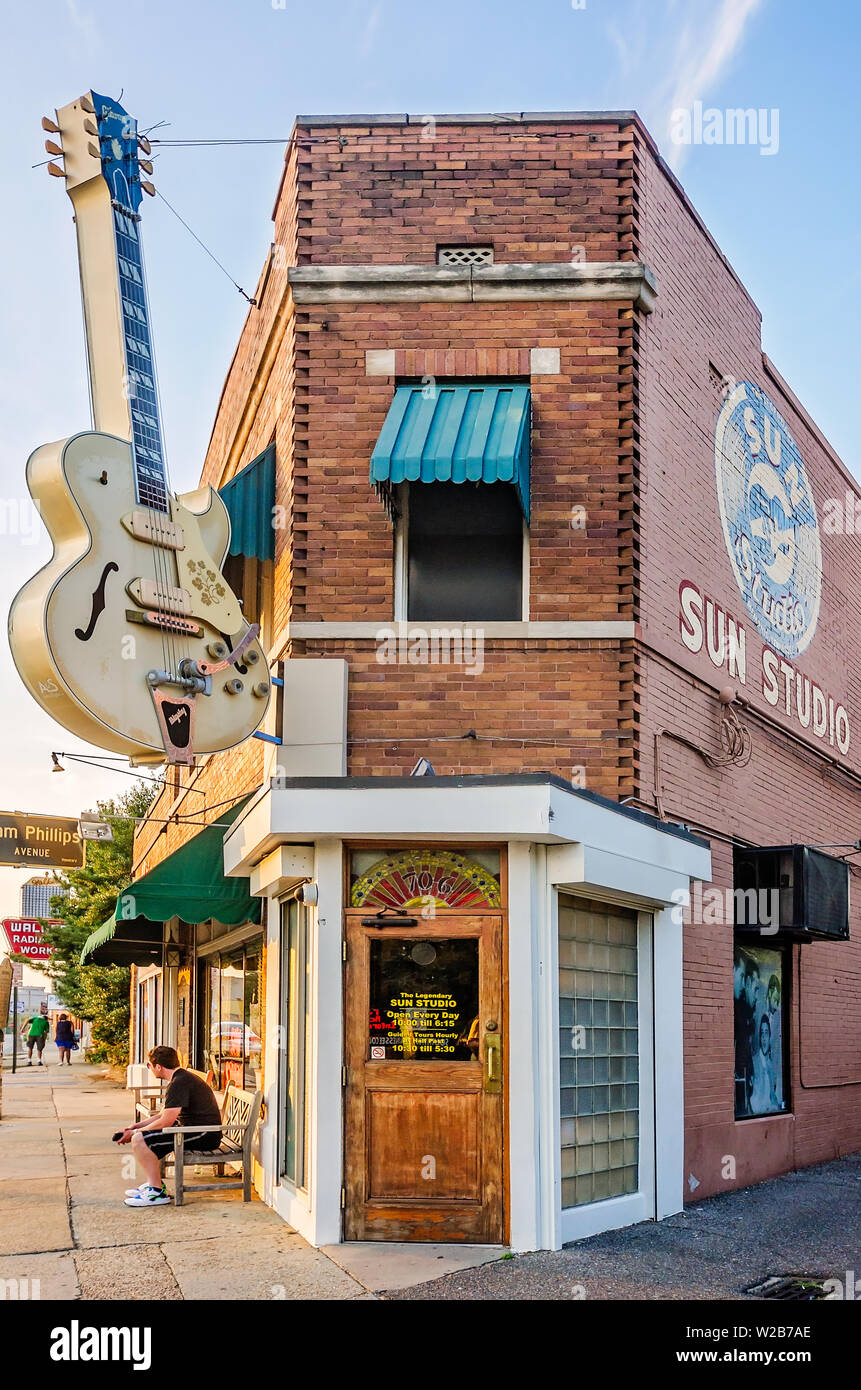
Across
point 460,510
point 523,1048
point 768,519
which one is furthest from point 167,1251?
point 768,519

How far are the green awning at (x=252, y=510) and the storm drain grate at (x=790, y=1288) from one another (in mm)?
6280

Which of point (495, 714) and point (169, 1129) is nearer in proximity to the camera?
point (495, 714)

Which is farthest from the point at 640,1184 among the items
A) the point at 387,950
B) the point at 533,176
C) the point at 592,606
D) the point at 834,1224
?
the point at 533,176

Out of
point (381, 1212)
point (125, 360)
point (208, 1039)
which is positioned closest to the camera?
point (381, 1212)

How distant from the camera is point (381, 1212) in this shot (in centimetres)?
888

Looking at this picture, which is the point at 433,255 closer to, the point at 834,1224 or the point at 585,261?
the point at 585,261

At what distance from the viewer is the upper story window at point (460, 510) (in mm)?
10133

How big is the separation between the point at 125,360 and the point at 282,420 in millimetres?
1747

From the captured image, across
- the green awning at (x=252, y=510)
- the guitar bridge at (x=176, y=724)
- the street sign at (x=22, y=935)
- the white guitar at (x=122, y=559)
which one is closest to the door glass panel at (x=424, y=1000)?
the guitar bridge at (x=176, y=724)

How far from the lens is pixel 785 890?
40.6ft

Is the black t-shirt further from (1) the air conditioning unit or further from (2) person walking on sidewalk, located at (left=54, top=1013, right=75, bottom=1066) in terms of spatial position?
(2) person walking on sidewalk, located at (left=54, top=1013, right=75, bottom=1066)

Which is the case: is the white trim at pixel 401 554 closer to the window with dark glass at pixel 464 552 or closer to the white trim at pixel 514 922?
the window with dark glass at pixel 464 552

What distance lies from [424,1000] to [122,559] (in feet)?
11.6

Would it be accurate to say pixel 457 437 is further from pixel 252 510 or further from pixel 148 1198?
pixel 148 1198
